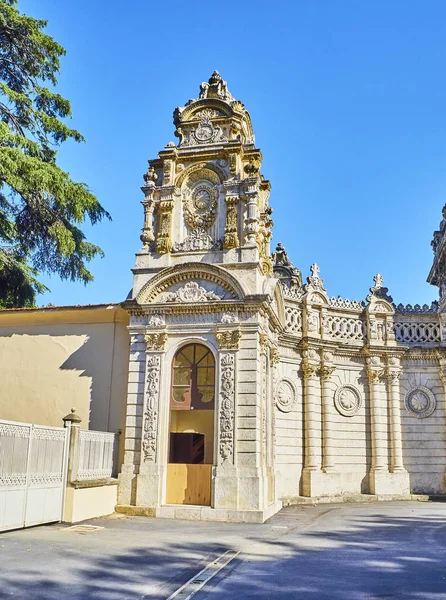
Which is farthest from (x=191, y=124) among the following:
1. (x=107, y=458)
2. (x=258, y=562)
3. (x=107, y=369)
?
(x=258, y=562)

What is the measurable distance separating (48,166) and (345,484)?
15.6 m

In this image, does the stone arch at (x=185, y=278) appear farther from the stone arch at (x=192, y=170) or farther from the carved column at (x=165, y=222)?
the stone arch at (x=192, y=170)

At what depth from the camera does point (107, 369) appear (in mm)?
17094

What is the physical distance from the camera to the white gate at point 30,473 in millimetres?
11641

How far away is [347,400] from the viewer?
2158 centimetres

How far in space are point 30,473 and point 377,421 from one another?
13.4 meters

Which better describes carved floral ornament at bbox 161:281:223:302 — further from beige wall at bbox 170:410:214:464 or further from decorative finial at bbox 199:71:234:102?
decorative finial at bbox 199:71:234:102

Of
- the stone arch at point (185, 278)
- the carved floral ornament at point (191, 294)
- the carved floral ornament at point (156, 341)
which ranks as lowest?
the carved floral ornament at point (156, 341)

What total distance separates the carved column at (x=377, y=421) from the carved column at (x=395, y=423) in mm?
288

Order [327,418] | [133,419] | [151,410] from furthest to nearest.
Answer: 1. [327,418]
2. [133,419]
3. [151,410]

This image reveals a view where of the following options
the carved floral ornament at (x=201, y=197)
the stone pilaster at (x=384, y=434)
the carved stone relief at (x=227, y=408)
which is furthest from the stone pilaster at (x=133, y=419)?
the stone pilaster at (x=384, y=434)

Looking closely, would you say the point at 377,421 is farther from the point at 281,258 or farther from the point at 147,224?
the point at 147,224

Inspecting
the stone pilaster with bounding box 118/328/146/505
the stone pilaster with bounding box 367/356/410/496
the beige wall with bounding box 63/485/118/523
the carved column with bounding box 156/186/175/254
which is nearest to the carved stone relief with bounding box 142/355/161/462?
the stone pilaster with bounding box 118/328/146/505

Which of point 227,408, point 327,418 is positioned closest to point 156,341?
point 227,408
